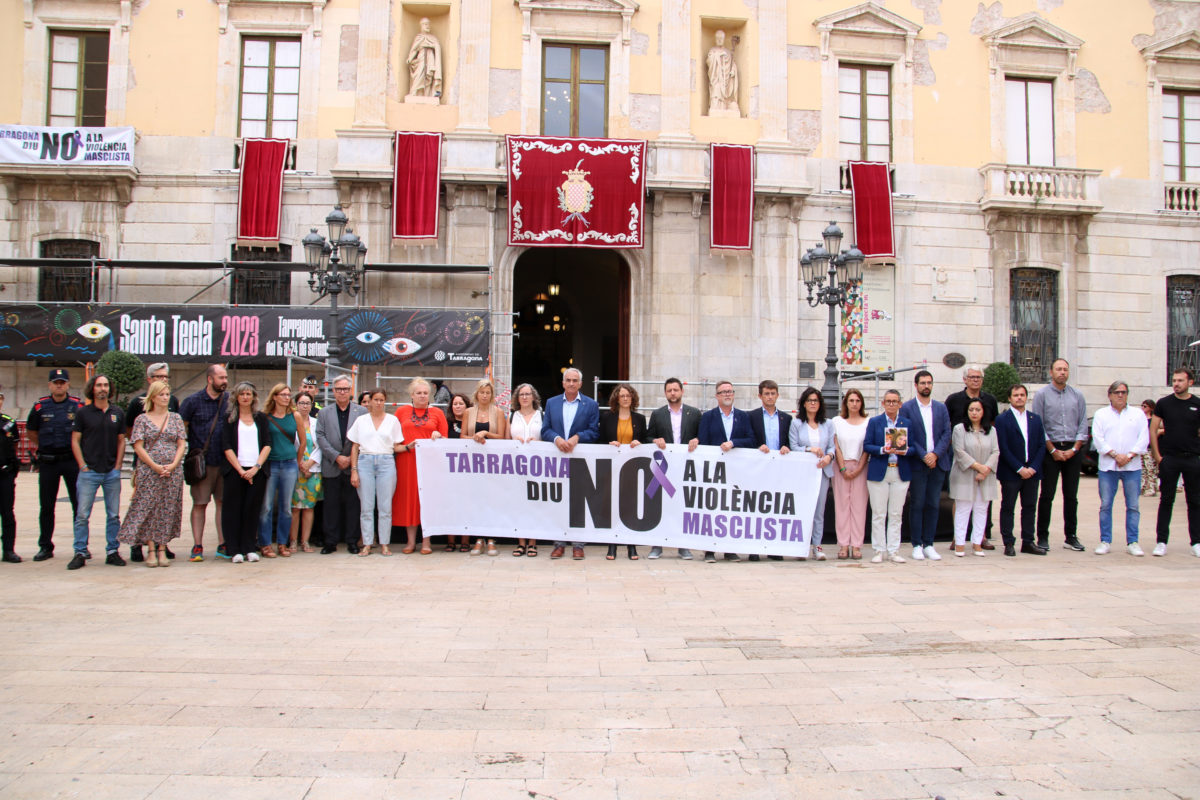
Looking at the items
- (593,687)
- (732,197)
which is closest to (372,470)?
(593,687)

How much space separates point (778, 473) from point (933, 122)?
50.7 ft

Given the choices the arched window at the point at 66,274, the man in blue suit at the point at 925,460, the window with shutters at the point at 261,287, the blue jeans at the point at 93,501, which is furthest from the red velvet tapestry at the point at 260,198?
the man in blue suit at the point at 925,460

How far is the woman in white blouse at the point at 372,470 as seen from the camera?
8969mm

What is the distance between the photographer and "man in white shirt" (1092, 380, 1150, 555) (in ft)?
30.1

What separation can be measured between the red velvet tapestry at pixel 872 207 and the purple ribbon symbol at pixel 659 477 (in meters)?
12.9

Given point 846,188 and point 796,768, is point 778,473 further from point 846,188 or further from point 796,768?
point 846,188

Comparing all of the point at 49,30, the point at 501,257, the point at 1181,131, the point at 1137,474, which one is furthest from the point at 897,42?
the point at 49,30

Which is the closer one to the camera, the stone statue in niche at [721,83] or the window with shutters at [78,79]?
the window with shutters at [78,79]

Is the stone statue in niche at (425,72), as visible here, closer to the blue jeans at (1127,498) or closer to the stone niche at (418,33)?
the stone niche at (418,33)

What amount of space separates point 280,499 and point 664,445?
4.36 metres

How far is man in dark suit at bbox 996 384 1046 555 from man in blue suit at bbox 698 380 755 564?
9.78ft

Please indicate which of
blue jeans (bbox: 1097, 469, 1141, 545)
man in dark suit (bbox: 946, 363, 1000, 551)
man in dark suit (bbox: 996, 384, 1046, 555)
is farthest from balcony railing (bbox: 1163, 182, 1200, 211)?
man in dark suit (bbox: 946, 363, 1000, 551)

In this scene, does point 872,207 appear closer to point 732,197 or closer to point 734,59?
point 732,197

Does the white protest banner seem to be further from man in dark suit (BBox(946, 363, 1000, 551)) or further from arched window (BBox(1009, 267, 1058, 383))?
arched window (BBox(1009, 267, 1058, 383))
